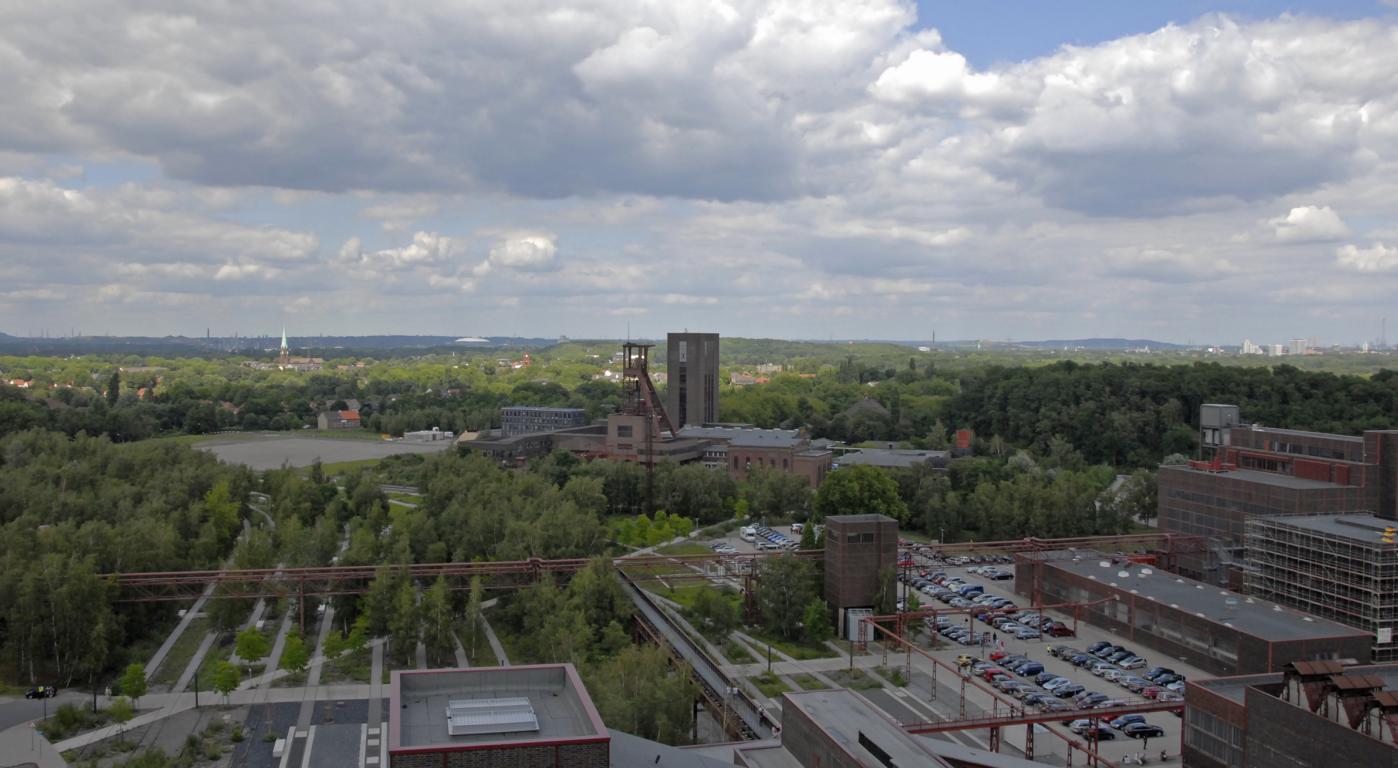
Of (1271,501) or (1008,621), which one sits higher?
(1271,501)

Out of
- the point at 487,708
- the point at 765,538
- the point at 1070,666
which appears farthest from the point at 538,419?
the point at 487,708

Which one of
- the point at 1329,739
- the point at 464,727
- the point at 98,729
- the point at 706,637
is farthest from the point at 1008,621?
the point at 98,729

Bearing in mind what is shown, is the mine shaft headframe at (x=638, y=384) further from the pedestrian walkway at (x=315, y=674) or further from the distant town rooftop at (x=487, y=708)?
the distant town rooftop at (x=487, y=708)

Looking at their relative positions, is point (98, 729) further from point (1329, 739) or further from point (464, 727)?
point (1329, 739)

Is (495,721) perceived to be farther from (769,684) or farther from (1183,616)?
(1183,616)

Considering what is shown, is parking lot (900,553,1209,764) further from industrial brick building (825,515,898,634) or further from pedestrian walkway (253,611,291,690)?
pedestrian walkway (253,611,291,690)

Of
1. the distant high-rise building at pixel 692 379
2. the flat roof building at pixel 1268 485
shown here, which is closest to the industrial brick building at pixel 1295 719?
the flat roof building at pixel 1268 485
